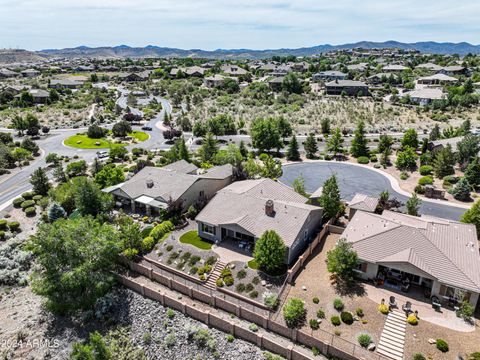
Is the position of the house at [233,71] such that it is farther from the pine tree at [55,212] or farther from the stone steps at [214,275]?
the stone steps at [214,275]

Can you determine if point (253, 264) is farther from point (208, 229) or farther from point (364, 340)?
point (364, 340)

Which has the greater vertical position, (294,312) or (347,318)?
(294,312)

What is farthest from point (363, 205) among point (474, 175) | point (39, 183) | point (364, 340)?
point (39, 183)

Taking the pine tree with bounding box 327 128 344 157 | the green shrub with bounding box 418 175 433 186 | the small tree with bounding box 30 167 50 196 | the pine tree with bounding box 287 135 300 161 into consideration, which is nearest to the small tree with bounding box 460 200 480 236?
the green shrub with bounding box 418 175 433 186

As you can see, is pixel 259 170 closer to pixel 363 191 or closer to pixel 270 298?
pixel 363 191

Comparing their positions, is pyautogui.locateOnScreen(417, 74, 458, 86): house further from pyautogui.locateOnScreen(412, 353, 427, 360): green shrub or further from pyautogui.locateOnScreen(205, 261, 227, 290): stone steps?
pyautogui.locateOnScreen(412, 353, 427, 360): green shrub

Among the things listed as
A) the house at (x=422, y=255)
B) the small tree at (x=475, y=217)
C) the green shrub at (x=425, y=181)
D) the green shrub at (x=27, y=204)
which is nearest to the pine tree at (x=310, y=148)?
the green shrub at (x=425, y=181)
